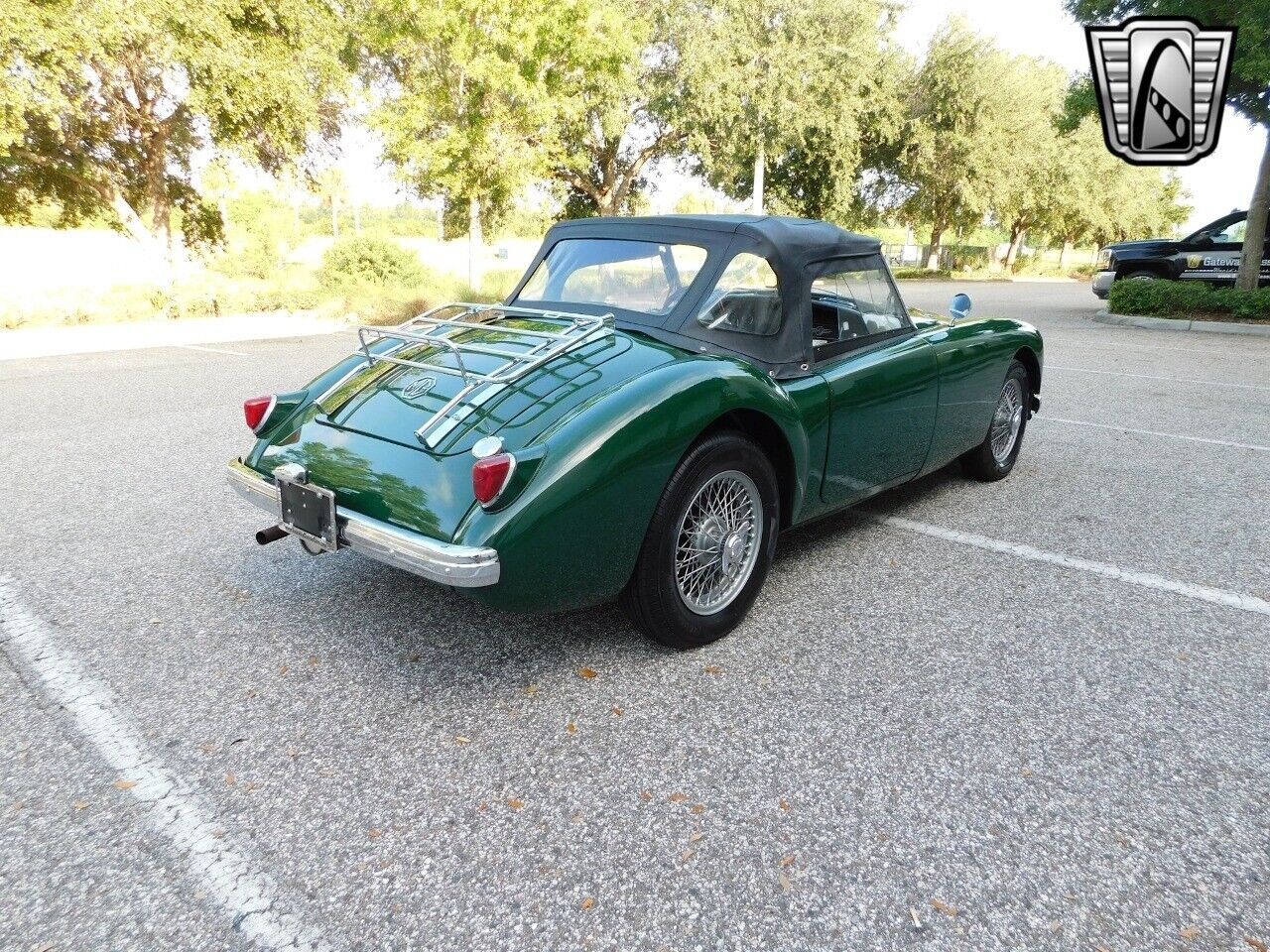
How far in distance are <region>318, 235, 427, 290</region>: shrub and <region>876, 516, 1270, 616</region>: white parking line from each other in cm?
1808

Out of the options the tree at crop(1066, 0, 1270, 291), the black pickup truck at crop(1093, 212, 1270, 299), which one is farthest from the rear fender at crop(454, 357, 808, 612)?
the black pickup truck at crop(1093, 212, 1270, 299)

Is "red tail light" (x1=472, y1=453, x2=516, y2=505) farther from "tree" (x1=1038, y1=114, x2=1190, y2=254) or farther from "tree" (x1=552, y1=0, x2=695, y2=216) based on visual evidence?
"tree" (x1=1038, y1=114, x2=1190, y2=254)

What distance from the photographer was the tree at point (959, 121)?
28922 millimetres

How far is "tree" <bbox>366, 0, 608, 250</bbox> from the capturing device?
49.8 feet

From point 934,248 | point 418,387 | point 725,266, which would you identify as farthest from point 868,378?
point 934,248

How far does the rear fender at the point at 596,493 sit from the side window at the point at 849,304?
39.9 inches

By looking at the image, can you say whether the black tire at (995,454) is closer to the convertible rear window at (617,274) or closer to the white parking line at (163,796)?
the convertible rear window at (617,274)

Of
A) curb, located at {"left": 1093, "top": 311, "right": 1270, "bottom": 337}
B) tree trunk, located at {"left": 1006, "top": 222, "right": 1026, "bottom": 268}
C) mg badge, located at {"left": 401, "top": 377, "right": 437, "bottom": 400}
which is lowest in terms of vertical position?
curb, located at {"left": 1093, "top": 311, "right": 1270, "bottom": 337}

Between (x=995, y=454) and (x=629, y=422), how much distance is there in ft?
10.8

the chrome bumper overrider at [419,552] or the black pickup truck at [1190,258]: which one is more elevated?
the black pickup truck at [1190,258]

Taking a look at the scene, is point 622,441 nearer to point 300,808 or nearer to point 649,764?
point 649,764

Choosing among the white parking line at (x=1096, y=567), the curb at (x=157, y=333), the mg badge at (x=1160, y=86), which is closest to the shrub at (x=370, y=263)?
the curb at (x=157, y=333)

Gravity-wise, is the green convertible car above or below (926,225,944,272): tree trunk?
below

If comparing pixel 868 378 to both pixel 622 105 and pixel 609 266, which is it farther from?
pixel 622 105
